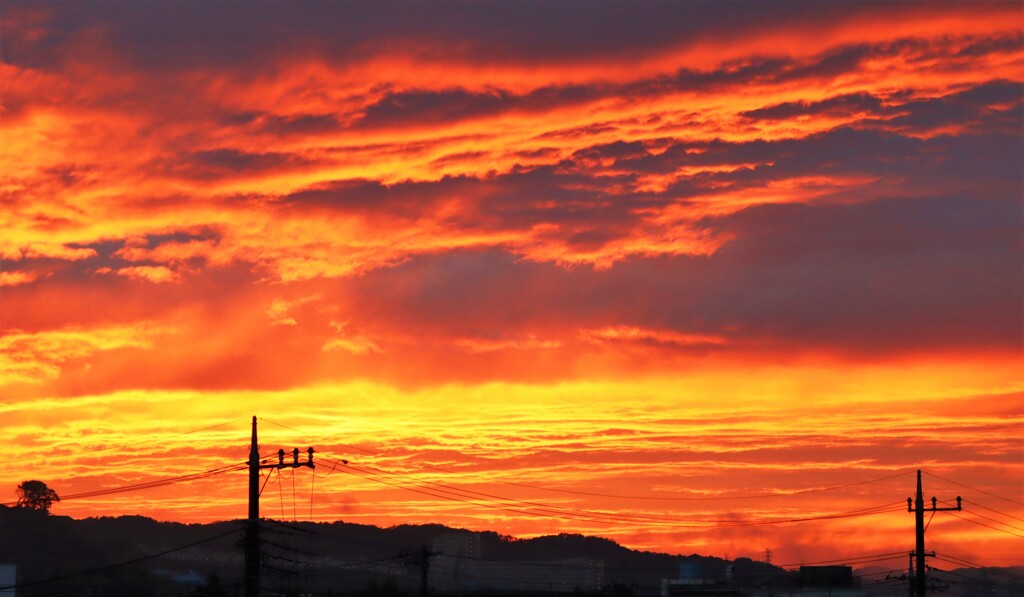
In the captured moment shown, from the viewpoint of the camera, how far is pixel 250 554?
233 feet

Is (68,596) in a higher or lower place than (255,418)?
lower

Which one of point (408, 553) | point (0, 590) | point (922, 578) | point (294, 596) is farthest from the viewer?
point (294, 596)

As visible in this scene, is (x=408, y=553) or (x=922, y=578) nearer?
(x=922, y=578)

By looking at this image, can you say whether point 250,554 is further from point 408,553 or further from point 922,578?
point 408,553

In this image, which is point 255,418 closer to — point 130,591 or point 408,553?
point 408,553

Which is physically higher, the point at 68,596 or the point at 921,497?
the point at 921,497

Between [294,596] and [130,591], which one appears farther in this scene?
[130,591]

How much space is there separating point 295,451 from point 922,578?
51.1 metres

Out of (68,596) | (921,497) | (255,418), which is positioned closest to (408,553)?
(921,497)

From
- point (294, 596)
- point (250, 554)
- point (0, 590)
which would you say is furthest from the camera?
point (294, 596)

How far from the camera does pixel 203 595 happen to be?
189125mm

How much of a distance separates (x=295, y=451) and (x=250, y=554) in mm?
9518

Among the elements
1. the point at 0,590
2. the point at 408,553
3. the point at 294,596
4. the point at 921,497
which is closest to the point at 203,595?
the point at 294,596

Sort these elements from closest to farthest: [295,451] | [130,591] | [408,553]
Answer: [295,451], [408,553], [130,591]
